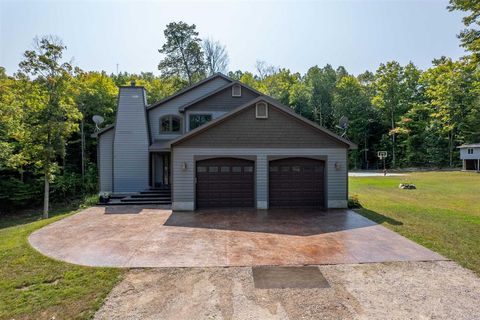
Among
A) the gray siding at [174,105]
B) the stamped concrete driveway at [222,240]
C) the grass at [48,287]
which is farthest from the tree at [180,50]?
the grass at [48,287]

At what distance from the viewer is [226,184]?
11383mm

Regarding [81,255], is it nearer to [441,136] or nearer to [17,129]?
[17,129]

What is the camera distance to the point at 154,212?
35.8 ft

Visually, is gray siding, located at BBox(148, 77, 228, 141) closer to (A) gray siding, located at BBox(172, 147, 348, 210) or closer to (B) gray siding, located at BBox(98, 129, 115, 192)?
(B) gray siding, located at BBox(98, 129, 115, 192)

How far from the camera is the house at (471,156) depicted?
2909 cm

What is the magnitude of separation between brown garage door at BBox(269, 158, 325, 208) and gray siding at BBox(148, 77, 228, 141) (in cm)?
739

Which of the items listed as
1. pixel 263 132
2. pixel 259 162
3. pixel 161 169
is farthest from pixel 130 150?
pixel 263 132

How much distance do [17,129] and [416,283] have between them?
19.4 meters

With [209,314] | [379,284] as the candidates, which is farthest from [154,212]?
[379,284]

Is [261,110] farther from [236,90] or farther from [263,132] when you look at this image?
[236,90]

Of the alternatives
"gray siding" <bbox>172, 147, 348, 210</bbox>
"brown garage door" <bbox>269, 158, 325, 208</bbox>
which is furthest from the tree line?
"brown garage door" <bbox>269, 158, 325, 208</bbox>

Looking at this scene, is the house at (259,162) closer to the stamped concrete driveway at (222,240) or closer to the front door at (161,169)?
the stamped concrete driveway at (222,240)

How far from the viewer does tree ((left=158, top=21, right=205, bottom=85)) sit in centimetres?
3094

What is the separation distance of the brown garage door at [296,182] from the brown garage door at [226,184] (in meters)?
0.97
